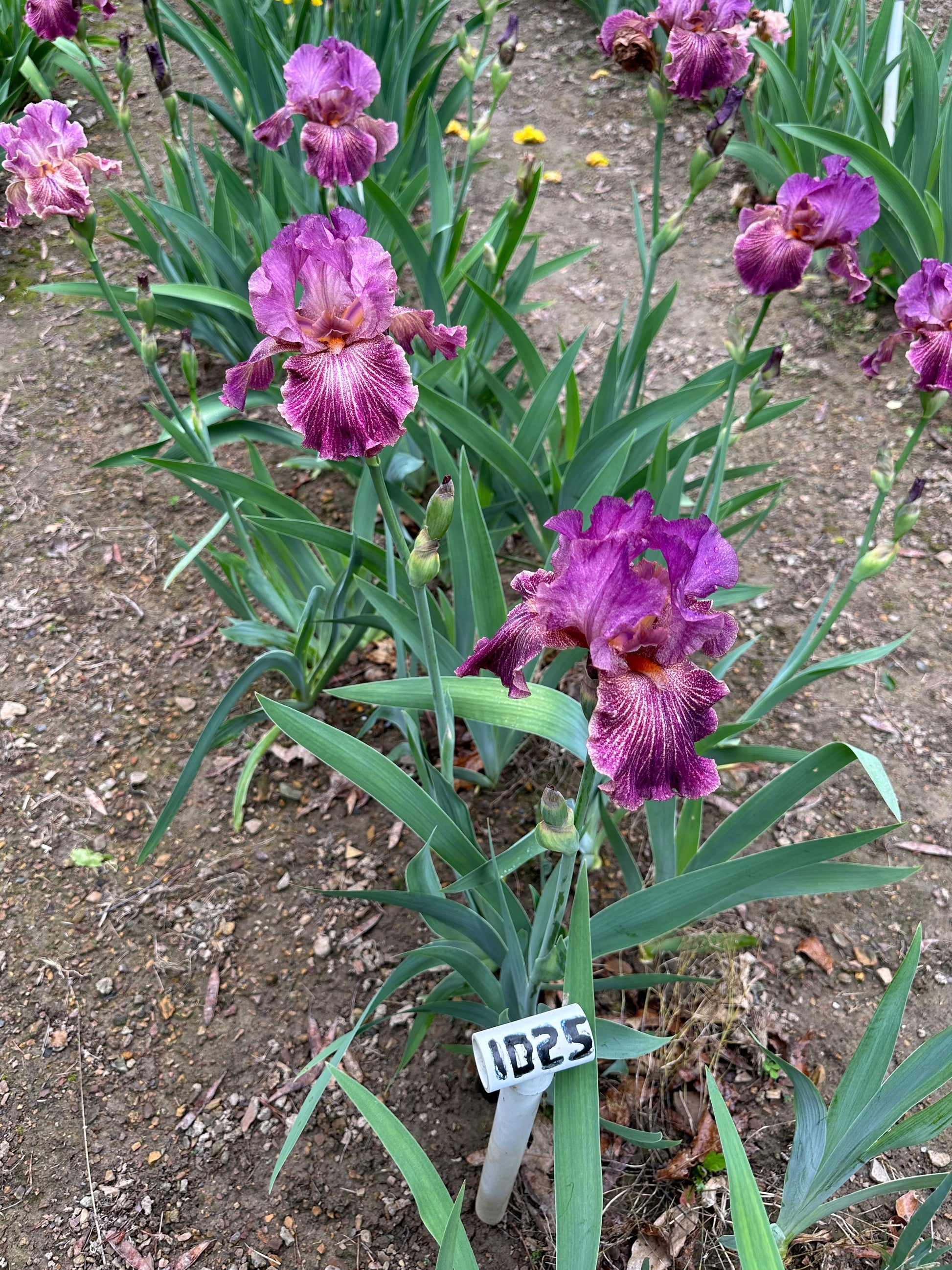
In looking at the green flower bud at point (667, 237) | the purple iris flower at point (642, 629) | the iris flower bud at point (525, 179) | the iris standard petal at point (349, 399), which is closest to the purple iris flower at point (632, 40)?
the iris flower bud at point (525, 179)

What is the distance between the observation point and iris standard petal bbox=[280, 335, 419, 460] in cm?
109

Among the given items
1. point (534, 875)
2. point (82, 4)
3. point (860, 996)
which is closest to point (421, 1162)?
point (534, 875)

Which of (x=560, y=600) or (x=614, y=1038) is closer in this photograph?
(x=560, y=600)

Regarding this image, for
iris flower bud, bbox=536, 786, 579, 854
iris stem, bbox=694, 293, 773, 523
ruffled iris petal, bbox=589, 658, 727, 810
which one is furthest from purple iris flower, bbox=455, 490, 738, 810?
iris stem, bbox=694, 293, 773, 523

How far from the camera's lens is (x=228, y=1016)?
1.71m

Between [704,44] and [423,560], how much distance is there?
149cm

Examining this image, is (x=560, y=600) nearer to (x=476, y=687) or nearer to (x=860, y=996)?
(x=476, y=687)

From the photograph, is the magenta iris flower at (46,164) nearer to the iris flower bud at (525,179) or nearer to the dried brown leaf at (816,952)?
the iris flower bud at (525,179)

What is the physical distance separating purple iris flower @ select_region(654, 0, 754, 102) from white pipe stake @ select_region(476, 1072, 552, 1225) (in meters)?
1.96

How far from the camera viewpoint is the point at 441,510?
1.07m

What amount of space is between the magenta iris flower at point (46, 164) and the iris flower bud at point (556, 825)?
150cm

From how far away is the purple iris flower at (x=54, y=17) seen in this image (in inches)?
84.0

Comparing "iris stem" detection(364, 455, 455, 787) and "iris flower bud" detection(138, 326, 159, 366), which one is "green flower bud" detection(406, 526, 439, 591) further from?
"iris flower bud" detection(138, 326, 159, 366)

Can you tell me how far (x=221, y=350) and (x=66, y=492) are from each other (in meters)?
0.66
